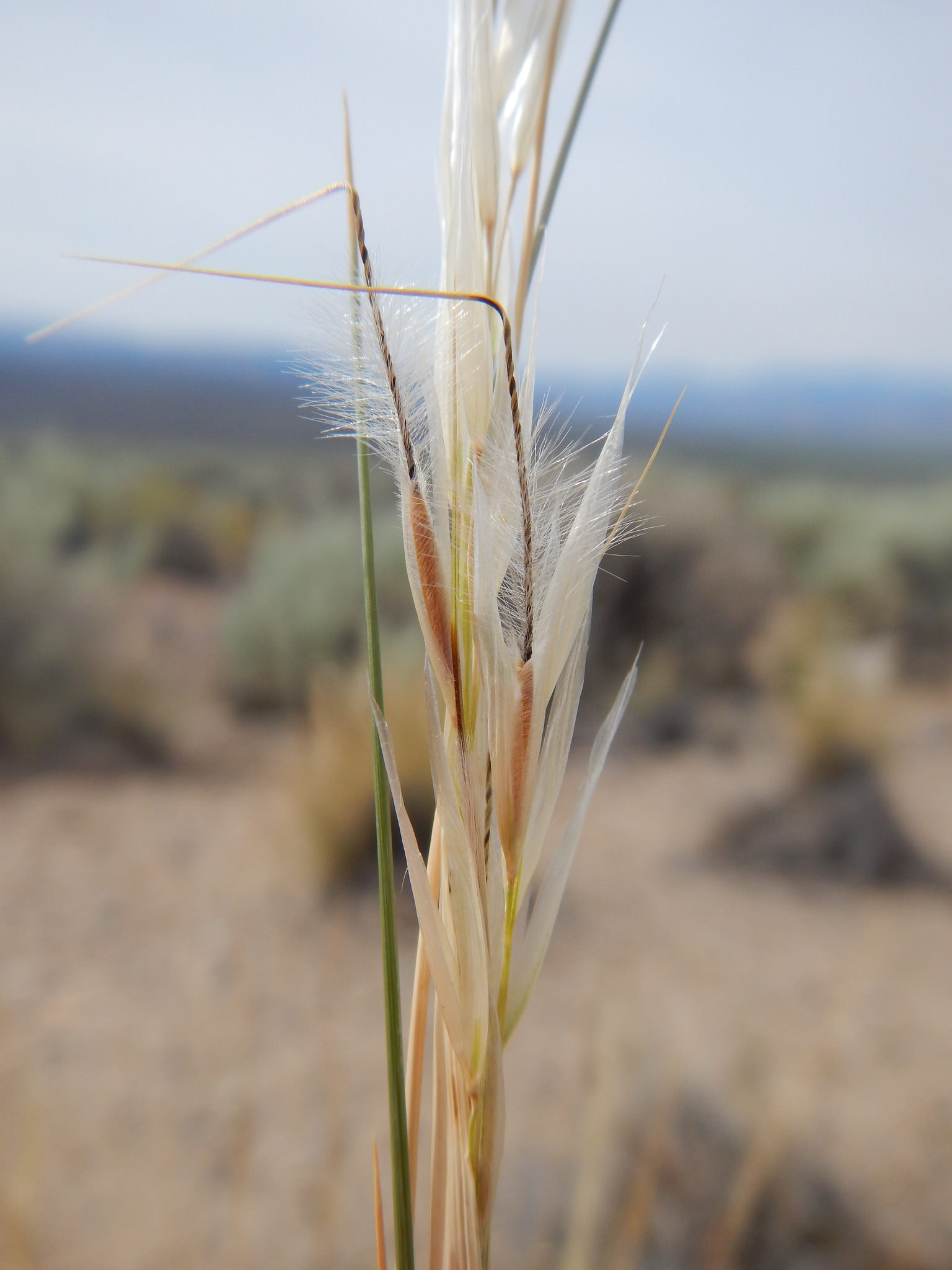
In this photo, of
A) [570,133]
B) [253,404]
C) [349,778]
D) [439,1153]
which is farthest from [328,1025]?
[253,404]

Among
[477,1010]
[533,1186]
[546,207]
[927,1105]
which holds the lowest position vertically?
[927,1105]

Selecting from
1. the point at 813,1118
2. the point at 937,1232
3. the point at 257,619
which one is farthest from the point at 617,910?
the point at 257,619

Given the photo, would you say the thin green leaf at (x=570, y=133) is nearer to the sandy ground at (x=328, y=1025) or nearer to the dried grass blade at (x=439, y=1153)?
the dried grass blade at (x=439, y=1153)

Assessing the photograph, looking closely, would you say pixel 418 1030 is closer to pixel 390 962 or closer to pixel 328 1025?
pixel 390 962

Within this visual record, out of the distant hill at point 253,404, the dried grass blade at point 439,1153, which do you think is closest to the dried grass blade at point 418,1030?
the dried grass blade at point 439,1153

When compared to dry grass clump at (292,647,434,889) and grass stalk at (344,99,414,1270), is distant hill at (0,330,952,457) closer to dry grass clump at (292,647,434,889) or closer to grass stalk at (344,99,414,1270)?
dry grass clump at (292,647,434,889)

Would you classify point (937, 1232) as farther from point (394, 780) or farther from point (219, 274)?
point (219, 274)
